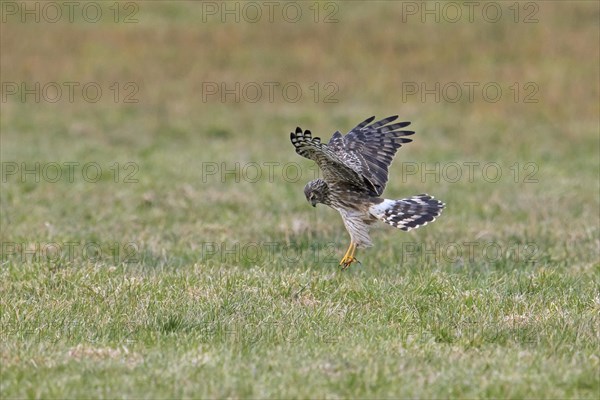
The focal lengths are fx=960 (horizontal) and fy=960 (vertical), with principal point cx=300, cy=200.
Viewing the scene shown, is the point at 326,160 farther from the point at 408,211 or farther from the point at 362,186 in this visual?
the point at 408,211

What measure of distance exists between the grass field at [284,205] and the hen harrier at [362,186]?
1.68 ft

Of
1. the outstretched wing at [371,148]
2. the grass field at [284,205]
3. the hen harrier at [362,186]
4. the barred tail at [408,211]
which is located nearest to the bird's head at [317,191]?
the hen harrier at [362,186]

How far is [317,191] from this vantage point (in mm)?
9492

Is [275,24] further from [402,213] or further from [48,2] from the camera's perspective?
[402,213]

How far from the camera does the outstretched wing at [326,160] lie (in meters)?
8.27

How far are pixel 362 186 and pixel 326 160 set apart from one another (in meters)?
0.68

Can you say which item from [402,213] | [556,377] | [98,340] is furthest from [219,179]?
[556,377]

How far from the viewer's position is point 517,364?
6000 millimetres

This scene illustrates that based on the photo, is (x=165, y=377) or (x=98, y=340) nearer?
(x=165, y=377)

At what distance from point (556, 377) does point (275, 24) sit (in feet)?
78.8

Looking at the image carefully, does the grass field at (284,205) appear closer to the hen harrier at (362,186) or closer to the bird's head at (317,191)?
the hen harrier at (362,186)


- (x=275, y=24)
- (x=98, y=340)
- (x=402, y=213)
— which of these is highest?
(x=275, y=24)

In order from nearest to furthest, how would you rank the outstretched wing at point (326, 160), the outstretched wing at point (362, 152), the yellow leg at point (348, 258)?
the outstretched wing at point (326, 160) → the outstretched wing at point (362, 152) → the yellow leg at point (348, 258)

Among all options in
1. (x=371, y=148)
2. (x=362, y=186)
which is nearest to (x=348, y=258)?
(x=362, y=186)
